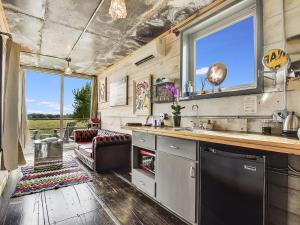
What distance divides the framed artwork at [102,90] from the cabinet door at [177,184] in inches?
145

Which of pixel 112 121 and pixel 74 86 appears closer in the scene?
pixel 112 121

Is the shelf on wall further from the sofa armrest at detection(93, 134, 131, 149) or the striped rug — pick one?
the striped rug

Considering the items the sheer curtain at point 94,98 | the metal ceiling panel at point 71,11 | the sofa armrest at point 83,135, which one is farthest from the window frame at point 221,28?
the sheer curtain at point 94,98

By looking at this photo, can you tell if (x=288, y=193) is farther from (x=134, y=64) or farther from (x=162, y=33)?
(x=134, y=64)

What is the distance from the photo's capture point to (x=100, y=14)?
96.5 inches

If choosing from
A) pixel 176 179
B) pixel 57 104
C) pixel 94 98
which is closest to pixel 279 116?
pixel 176 179

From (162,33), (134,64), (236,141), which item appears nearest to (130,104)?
(134,64)

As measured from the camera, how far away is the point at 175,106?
7.97 ft

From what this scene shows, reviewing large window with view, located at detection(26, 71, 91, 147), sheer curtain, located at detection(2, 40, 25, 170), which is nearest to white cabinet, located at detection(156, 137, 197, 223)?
sheer curtain, located at detection(2, 40, 25, 170)

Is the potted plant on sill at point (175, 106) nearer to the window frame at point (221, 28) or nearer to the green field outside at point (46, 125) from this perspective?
the window frame at point (221, 28)

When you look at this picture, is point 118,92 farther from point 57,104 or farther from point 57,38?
point 57,104

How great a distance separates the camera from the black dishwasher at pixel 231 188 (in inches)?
46.3

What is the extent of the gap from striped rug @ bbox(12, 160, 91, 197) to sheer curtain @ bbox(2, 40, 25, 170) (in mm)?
745

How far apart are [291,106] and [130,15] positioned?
2238 mm
